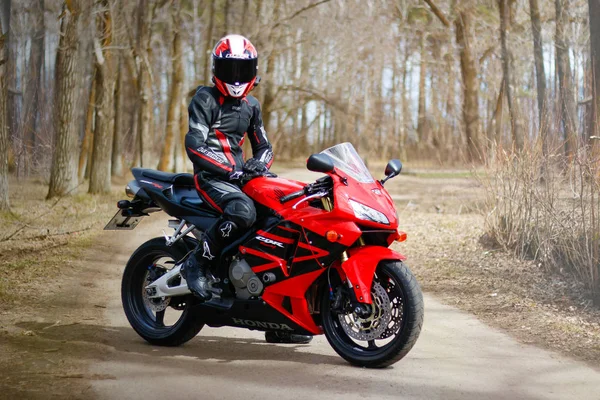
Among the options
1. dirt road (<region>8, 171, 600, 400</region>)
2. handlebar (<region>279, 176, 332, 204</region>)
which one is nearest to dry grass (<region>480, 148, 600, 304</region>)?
dirt road (<region>8, 171, 600, 400</region>)

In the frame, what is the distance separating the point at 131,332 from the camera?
731cm

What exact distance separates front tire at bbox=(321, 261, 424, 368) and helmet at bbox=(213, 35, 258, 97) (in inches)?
68.5

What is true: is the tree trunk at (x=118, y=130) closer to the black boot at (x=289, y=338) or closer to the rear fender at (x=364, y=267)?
the black boot at (x=289, y=338)

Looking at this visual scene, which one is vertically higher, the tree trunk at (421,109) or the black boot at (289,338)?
the tree trunk at (421,109)

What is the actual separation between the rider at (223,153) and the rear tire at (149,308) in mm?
294

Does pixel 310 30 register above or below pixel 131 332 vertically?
above

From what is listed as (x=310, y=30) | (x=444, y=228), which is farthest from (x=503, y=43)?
(x=310, y=30)

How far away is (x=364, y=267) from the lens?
19.3 feet

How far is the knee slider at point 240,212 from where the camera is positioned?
20.4 ft

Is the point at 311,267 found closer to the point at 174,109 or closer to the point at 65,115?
the point at 65,115

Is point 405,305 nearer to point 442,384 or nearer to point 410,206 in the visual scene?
point 442,384

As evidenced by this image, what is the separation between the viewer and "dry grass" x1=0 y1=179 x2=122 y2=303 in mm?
10047

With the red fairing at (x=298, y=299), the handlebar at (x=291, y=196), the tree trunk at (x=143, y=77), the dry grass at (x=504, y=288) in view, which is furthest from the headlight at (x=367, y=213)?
the tree trunk at (x=143, y=77)

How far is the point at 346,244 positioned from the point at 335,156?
26.2 inches
